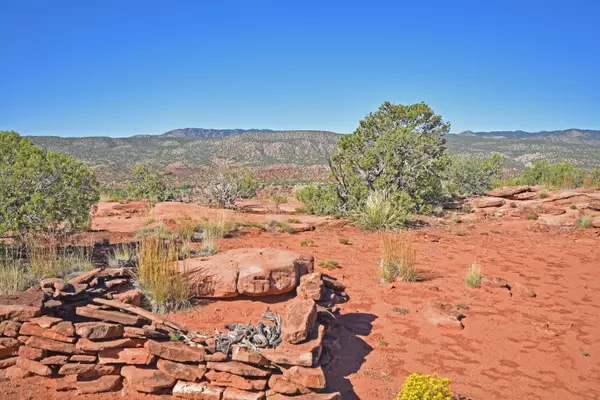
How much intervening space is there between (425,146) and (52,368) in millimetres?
15118

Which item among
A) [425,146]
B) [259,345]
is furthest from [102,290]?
[425,146]

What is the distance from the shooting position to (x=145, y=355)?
438 cm

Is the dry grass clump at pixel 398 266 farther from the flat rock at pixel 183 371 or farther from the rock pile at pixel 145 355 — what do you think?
the flat rock at pixel 183 371

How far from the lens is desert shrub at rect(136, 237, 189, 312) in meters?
5.80

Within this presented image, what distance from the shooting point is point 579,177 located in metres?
23.9

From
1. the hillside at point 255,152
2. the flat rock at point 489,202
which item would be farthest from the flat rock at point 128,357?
the hillside at point 255,152

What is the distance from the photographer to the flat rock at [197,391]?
4.09 metres

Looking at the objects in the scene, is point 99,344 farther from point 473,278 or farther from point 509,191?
point 509,191

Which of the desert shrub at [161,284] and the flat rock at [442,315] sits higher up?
the desert shrub at [161,284]

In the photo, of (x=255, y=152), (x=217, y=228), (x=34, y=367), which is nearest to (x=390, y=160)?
(x=217, y=228)

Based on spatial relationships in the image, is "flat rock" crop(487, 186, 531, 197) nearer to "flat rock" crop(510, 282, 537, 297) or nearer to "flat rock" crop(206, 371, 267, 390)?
"flat rock" crop(510, 282, 537, 297)

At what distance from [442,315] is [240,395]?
3576mm

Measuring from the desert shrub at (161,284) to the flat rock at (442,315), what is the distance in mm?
3789

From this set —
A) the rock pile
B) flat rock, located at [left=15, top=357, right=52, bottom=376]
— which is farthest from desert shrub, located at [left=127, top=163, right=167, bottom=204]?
flat rock, located at [left=15, top=357, right=52, bottom=376]
